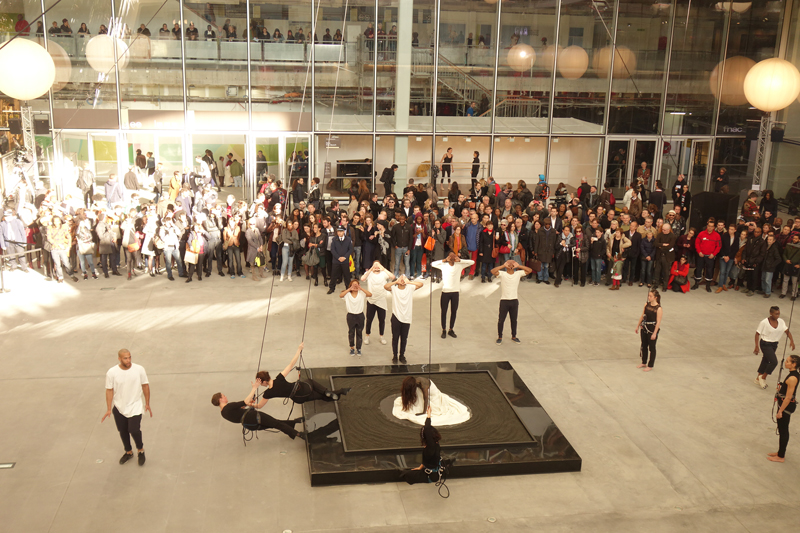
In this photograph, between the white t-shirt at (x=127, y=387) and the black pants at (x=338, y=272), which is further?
the black pants at (x=338, y=272)

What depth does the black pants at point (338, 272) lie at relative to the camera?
1495 centimetres

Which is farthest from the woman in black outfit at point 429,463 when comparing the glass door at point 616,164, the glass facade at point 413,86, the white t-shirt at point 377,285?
the glass door at point 616,164

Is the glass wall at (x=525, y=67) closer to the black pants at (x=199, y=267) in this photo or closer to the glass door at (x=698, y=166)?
the glass door at (x=698, y=166)

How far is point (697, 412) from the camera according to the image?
10531 mm

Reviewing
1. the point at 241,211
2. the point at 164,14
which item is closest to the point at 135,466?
the point at 241,211

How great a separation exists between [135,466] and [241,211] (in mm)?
8648

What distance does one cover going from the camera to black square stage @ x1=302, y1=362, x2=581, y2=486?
876 centimetres

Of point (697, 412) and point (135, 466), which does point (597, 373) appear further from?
point (135, 466)

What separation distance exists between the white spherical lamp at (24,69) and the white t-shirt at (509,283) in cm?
959

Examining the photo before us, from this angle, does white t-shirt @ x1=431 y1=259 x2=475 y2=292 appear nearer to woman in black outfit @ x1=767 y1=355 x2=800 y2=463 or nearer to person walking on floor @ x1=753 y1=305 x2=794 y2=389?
person walking on floor @ x1=753 y1=305 x2=794 y2=389

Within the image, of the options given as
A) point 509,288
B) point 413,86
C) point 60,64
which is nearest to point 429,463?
point 509,288

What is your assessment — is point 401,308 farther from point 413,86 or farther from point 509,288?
point 413,86

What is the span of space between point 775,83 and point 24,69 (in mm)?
15288

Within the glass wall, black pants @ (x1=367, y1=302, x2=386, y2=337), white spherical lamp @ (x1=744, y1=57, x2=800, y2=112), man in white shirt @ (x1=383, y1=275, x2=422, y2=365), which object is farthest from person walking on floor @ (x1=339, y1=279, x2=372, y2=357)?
the glass wall
